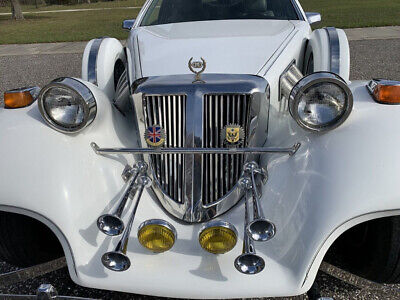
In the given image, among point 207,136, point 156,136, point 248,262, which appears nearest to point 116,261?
point 248,262

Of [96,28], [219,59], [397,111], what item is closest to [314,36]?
[219,59]

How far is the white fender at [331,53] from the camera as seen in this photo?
2779 mm

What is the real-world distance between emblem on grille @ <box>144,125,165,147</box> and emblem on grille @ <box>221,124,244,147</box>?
0.32m

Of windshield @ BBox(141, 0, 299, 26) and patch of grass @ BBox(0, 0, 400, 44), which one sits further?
patch of grass @ BBox(0, 0, 400, 44)

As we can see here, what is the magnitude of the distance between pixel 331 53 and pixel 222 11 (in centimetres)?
110

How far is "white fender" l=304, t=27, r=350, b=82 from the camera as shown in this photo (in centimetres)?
278

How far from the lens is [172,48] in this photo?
106 inches

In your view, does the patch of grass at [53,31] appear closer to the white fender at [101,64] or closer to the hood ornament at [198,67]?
the white fender at [101,64]

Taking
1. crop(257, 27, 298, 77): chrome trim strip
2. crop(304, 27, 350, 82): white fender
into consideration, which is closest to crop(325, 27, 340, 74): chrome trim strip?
crop(304, 27, 350, 82): white fender

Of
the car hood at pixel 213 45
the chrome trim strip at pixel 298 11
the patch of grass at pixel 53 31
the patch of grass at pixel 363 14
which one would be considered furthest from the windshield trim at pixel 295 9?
the patch of grass at pixel 363 14

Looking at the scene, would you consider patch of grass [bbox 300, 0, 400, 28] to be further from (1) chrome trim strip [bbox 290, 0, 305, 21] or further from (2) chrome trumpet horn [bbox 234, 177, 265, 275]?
(2) chrome trumpet horn [bbox 234, 177, 265, 275]

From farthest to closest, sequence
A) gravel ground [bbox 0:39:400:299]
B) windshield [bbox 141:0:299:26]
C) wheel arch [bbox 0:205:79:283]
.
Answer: gravel ground [bbox 0:39:400:299] < windshield [bbox 141:0:299:26] < wheel arch [bbox 0:205:79:283]

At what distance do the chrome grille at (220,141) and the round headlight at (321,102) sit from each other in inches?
11.5

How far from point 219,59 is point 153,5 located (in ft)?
5.56
